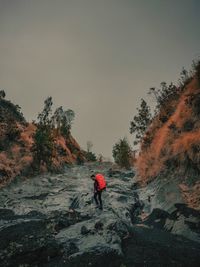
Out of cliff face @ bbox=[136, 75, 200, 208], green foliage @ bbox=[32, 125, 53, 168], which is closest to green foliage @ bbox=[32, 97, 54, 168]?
green foliage @ bbox=[32, 125, 53, 168]

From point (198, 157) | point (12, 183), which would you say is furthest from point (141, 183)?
point (12, 183)

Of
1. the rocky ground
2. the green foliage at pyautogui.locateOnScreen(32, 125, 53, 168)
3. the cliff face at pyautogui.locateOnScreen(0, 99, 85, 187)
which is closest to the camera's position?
the rocky ground

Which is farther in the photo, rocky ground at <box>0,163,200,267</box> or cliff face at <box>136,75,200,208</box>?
cliff face at <box>136,75,200,208</box>

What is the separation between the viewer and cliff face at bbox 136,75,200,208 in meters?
14.6

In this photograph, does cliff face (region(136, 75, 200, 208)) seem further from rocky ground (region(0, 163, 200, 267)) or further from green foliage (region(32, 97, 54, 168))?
green foliage (region(32, 97, 54, 168))

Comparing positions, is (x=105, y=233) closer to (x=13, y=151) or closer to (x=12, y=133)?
(x=13, y=151)

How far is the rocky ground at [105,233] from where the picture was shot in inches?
316

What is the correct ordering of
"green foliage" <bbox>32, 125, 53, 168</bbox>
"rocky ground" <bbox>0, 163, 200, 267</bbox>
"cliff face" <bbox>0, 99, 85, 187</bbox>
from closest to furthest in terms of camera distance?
"rocky ground" <bbox>0, 163, 200, 267</bbox> → "cliff face" <bbox>0, 99, 85, 187</bbox> → "green foliage" <bbox>32, 125, 53, 168</bbox>

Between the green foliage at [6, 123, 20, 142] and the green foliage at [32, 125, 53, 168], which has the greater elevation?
the green foliage at [6, 123, 20, 142]

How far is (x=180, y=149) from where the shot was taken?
56.5 ft

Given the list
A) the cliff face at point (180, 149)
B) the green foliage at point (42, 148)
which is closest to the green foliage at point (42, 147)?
the green foliage at point (42, 148)

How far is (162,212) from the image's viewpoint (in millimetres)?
13594

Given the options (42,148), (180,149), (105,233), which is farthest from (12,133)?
(105,233)

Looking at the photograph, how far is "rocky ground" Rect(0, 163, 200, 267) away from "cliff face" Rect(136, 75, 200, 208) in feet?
2.94
